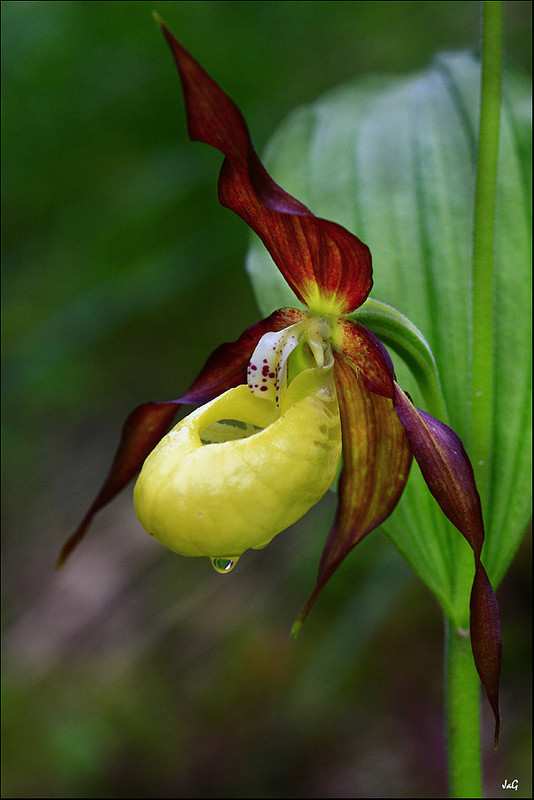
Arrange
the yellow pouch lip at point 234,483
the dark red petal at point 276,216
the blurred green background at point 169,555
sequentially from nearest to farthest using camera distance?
the dark red petal at point 276,216 < the yellow pouch lip at point 234,483 < the blurred green background at point 169,555

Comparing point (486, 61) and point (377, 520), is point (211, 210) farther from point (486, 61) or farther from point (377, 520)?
point (377, 520)

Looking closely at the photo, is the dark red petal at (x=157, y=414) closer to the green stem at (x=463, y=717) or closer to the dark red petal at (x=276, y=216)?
the dark red petal at (x=276, y=216)

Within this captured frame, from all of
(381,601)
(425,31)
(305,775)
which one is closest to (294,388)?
(381,601)

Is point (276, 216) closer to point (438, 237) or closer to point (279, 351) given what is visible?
point (279, 351)

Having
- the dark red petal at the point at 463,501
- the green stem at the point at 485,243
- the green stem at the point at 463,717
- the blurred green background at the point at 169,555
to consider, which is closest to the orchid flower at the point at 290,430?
the dark red petal at the point at 463,501

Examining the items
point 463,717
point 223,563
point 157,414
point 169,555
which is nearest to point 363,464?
point 223,563
